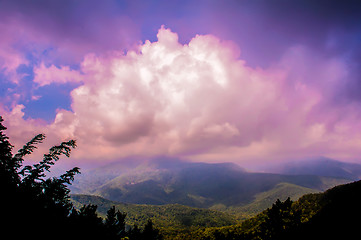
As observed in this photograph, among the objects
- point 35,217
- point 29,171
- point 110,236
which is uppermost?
point 29,171

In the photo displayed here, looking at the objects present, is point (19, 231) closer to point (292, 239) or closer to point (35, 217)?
point (35, 217)

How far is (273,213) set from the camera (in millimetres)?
35656

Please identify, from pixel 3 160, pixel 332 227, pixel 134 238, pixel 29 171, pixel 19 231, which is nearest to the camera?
pixel 19 231

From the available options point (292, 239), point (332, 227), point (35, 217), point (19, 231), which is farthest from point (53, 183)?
point (332, 227)

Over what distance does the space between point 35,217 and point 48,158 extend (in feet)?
16.4

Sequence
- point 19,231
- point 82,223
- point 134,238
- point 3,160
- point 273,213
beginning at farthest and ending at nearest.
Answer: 1. point 273,213
2. point 134,238
3. point 3,160
4. point 82,223
5. point 19,231

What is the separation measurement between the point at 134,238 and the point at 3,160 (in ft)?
35.3

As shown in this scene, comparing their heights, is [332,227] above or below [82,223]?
below

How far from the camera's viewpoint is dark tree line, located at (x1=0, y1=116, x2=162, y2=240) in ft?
25.7

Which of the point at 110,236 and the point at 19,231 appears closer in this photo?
the point at 19,231

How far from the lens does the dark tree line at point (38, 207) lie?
7834 mm

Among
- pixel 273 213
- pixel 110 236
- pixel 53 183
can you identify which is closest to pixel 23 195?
pixel 53 183

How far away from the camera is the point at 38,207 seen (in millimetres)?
8609

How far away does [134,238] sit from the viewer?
48.8 ft
